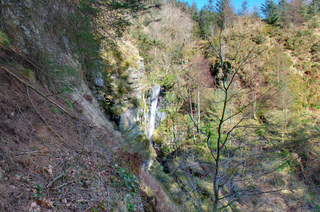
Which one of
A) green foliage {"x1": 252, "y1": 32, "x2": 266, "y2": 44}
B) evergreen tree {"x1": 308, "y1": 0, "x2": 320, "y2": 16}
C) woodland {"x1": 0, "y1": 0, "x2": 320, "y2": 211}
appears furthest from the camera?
evergreen tree {"x1": 308, "y1": 0, "x2": 320, "y2": 16}

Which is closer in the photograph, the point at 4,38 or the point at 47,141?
the point at 47,141

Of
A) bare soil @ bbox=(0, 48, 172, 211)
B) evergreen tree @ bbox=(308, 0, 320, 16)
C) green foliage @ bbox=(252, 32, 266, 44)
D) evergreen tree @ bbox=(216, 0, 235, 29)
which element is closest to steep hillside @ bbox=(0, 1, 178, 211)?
bare soil @ bbox=(0, 48, 172, 211)

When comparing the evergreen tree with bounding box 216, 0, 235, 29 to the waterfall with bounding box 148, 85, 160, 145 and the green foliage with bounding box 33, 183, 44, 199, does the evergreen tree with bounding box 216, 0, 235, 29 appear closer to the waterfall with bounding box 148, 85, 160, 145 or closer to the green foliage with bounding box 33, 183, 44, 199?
the green foliage with bounding box 33, 183, 44, 199

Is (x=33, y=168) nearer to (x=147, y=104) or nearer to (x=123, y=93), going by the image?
(x=123, y=93)

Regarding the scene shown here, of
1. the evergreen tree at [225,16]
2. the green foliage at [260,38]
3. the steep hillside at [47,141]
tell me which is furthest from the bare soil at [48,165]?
the green foliage at [260,38]

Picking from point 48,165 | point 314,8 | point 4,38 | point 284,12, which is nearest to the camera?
point 48,165

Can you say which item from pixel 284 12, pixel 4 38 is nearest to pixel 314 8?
pixel 284 12

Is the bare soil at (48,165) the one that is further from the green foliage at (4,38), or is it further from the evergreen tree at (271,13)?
the evergreen tree at (271,13)

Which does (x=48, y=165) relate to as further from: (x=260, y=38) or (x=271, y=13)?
(x=271, y=13)

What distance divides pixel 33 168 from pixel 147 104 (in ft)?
38.0

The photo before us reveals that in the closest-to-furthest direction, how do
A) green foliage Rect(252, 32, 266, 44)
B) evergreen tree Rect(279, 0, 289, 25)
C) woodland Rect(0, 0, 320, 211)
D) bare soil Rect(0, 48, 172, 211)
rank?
bare soil Rect(0, 48, 172, 211) → woodland Rect(0, 0, 320, 211) → green foliage Rect(252, 32, 266, 44) → evergreen tree Rect(279, 0, 289, 25)

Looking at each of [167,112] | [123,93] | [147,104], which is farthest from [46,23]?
[167,112]

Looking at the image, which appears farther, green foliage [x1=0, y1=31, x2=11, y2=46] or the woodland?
green foliage [x1=0, y1=31, x2=11, y2=46]

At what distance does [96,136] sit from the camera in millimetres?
4238
